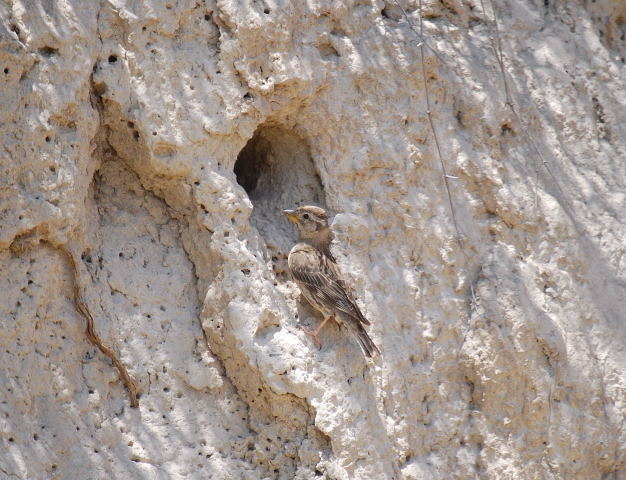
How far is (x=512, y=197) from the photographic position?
20.3ft

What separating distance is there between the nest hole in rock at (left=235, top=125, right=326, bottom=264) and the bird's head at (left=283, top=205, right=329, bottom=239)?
19cm

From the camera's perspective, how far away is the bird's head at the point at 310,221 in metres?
5.84

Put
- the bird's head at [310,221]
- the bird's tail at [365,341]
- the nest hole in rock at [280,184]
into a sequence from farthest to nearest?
the nest hole in rock at [280,184], the bird's head at [310,221], the bird's tail at [365,341]

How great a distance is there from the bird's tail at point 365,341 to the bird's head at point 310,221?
2.19 feet

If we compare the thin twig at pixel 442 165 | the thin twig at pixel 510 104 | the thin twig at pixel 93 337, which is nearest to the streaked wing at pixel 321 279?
the thin twig at pixel 442 165

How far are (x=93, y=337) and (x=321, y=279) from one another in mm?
1411

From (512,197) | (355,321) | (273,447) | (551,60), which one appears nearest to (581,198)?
(512,197)

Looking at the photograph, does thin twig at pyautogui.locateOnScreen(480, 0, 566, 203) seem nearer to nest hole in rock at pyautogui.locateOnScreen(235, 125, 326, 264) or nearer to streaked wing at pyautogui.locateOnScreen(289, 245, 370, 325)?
nest hole in rock at pyautogui.locateOnScreen(235, 125, 326, 264)

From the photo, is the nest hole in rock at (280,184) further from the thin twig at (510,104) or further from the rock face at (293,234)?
the thin twig at (510,104)

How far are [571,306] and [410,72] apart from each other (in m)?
1.94

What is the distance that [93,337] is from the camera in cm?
525

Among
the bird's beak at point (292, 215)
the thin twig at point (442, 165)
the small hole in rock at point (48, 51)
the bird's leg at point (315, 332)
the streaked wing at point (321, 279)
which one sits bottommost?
the bird's leg at point (315, 332)

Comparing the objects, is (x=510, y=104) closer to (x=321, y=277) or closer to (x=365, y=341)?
(x=321, y=277)

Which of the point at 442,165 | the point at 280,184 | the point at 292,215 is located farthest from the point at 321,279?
the point at 442,165
